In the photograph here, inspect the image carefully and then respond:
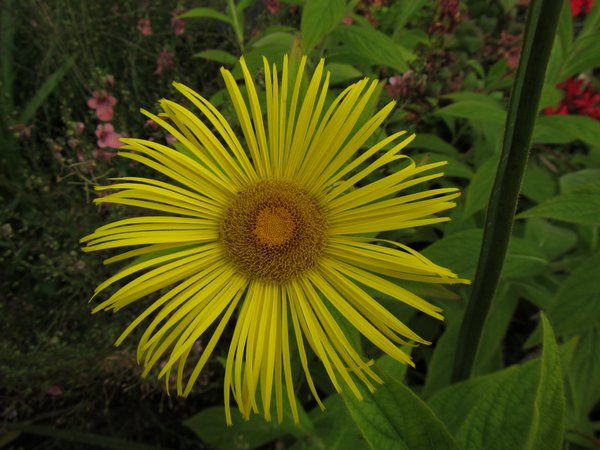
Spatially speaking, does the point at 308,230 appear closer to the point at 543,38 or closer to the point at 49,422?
the point at 543,38

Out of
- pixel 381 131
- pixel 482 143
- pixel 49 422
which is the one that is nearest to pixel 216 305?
pixel 381 131

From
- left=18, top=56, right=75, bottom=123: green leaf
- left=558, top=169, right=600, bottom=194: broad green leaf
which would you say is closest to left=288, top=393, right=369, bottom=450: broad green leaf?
left=558, top=169, right=600, bottom=194: broad green leaf

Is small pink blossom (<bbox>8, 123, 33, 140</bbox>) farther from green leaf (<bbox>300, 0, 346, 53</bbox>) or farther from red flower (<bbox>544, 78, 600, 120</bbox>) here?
red flower (<bbox>544, 78, 600, 120</bbox>)

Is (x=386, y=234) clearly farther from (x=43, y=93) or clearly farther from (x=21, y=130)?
(x=43, y=93)

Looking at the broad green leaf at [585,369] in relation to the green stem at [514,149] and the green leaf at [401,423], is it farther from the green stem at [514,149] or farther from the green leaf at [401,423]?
the green leaf at [401,423]

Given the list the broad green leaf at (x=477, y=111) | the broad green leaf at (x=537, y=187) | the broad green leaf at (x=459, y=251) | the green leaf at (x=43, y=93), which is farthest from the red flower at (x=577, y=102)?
the green leaf at (x=43, y=93)

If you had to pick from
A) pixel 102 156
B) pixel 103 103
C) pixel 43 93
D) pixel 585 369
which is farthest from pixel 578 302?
pixel 43 93
